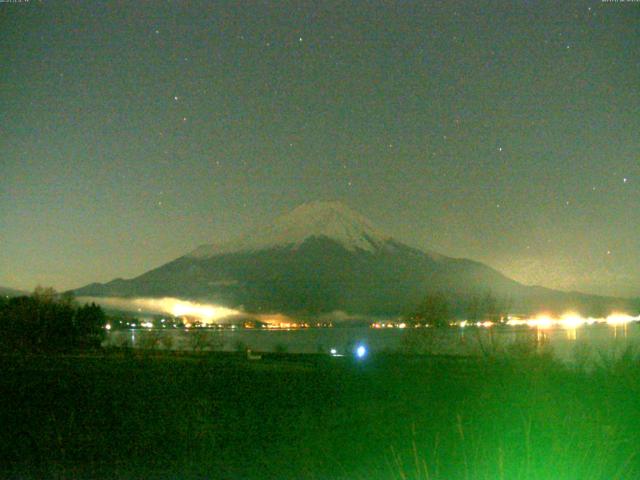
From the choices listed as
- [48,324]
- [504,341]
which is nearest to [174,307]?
[48,324]

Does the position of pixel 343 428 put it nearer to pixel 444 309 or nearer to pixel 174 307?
pixel 444 309

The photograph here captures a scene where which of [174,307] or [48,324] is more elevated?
[174,307]

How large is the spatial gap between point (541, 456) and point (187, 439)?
19.3ft

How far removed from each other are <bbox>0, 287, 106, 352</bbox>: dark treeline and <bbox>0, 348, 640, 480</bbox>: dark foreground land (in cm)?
3144

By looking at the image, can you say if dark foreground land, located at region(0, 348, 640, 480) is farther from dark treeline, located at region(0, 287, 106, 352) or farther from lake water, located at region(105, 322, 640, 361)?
dark treeline, located at region(0, 287, 106, 352)

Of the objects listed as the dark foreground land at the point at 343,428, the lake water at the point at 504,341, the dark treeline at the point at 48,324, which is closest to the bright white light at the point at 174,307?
the lake water at the point at 504,341

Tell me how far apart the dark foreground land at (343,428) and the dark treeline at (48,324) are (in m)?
31.4

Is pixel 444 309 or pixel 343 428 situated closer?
pixel 343 428

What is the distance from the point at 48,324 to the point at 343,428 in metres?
43.2

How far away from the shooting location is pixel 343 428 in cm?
1277

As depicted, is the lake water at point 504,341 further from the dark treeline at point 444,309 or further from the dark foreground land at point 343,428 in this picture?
the dark treeline at point 444,309

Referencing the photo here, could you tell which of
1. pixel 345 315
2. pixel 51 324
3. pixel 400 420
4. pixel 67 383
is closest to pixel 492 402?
pixel 400 420

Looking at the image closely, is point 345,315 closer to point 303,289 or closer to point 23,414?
point 303,289

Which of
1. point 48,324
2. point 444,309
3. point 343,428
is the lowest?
point 343,428
